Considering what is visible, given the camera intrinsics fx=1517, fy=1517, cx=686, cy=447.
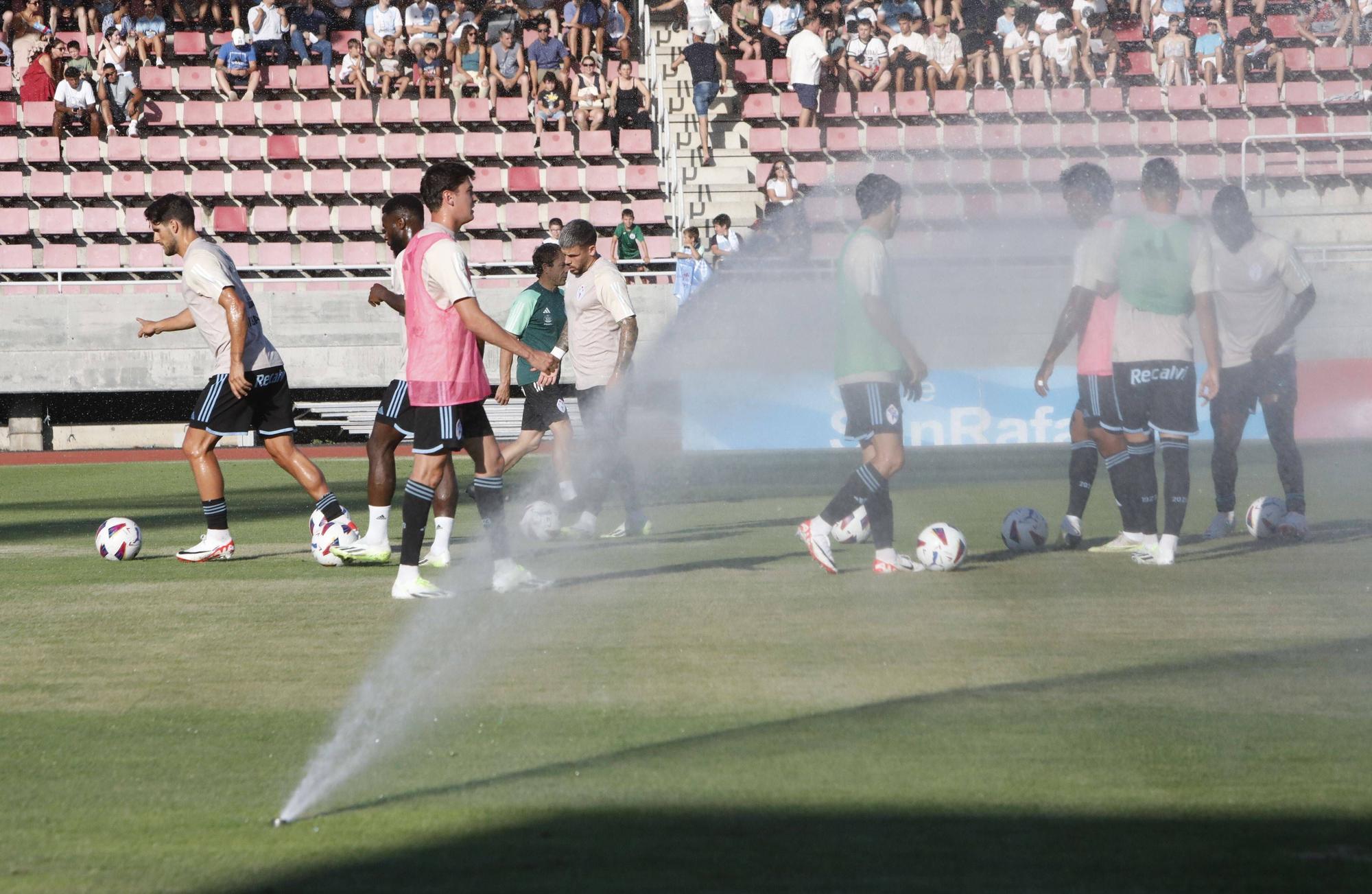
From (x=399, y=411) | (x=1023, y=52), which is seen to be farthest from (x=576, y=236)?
(x=1023, y=52)

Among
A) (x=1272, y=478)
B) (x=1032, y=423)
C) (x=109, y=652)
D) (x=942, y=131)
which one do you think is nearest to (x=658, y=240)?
(x=942, y=131)

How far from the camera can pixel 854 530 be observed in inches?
395

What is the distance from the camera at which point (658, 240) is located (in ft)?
78.6

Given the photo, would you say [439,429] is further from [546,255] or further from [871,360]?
[546,255]

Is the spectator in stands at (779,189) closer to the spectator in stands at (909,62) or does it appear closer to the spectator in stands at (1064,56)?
the spectator in stands at (909,62)

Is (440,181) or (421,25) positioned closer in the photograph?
(440,181)

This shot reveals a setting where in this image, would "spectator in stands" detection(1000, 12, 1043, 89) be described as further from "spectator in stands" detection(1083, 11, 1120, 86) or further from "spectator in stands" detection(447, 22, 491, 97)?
"spectator in stands" detection(447, 22, 491, 97)

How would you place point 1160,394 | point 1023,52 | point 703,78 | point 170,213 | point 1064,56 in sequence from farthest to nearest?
1. point 1023,52
2. point 1064,56
3. point 703,78
4. point 170,213
5. point 1160,394

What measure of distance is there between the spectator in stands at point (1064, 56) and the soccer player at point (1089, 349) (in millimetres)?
15810

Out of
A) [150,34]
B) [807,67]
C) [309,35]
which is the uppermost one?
[150,34]

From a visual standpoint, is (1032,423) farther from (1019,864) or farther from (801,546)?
(1019,864)

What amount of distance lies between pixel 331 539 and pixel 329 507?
32 centimetres

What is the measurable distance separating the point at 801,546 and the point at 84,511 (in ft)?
Answer: 22.9

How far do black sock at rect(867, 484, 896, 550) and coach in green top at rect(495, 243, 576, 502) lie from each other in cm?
309
